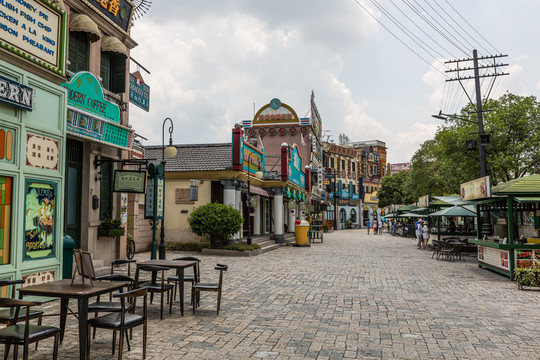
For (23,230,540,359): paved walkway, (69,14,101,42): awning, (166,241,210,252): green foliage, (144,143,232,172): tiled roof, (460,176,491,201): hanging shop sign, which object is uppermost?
(69,14,101,42): awning

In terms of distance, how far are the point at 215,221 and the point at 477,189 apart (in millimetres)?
10191

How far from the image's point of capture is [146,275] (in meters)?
11.7

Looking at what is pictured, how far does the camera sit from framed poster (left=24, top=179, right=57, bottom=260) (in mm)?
7266

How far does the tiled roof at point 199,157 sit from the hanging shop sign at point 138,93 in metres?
5.75

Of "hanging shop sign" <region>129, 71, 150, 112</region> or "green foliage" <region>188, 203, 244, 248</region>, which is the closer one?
"hanging shop sign" <region>129, 71, 150, 112</region>

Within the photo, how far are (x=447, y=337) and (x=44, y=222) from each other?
7.20 metres

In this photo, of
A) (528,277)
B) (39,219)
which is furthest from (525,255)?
(39,219)

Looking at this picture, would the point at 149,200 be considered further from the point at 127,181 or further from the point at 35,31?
the point at 35,31

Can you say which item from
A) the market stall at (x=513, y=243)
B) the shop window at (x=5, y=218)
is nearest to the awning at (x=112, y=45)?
the shop window at (x=5, y=218)

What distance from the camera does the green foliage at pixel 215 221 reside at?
17578 millimetres

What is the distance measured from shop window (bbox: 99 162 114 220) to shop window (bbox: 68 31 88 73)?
9.34ft

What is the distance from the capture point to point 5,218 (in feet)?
22.5

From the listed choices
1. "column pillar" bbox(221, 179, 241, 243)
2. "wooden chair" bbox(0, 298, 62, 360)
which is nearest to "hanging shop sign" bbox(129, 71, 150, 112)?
"column pillar" bbox(221, 179, 241, 243)

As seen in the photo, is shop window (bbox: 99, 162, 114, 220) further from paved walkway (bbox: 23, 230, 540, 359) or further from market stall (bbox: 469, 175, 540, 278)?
market stall (bbox: 469, 175, 540, 278)
